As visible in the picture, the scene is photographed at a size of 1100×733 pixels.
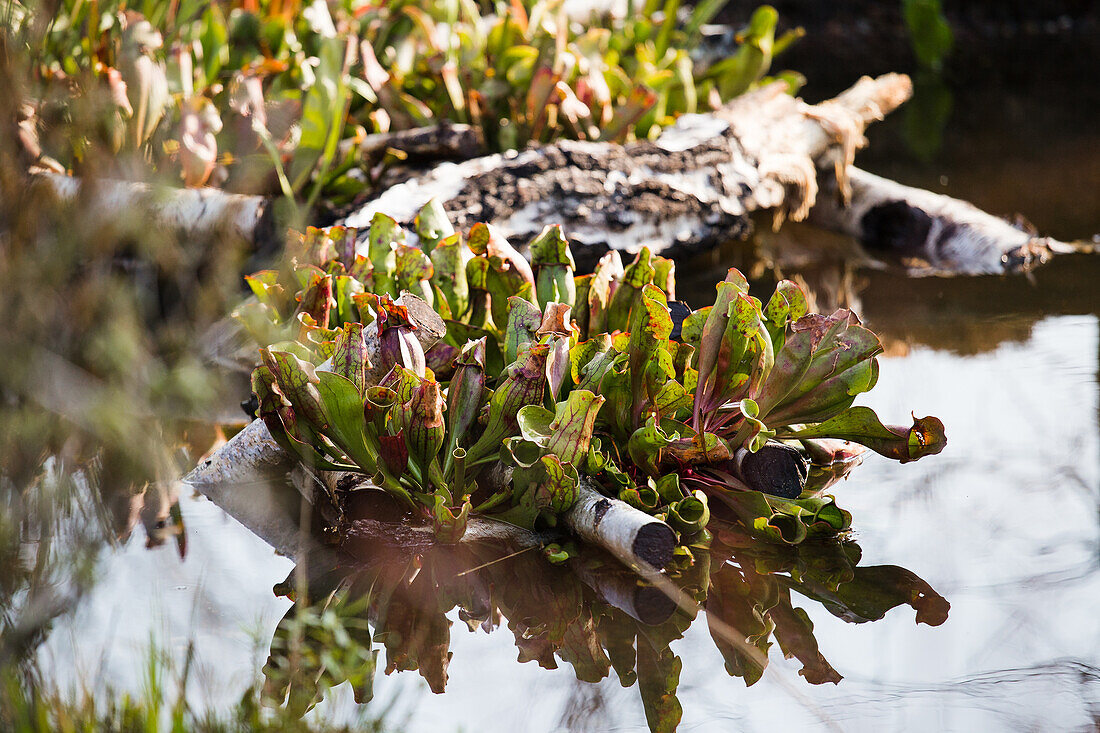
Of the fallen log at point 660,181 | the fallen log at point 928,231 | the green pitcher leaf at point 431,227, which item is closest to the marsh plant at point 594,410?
the green pitcher leaf at point 431,227

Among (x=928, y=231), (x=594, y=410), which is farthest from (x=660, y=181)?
(x=594, y=410)

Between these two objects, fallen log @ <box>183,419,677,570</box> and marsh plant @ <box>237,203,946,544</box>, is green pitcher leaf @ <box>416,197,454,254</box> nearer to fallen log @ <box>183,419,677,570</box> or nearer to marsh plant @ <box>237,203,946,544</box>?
marsh plant @ <box>237,203,946,544</box>

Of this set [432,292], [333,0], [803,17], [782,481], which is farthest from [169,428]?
[803,17]

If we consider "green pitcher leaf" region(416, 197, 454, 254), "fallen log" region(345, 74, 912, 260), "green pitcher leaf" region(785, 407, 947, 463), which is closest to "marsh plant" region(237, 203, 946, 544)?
"green pitcher leaf" region(785, 407, 947, 463)

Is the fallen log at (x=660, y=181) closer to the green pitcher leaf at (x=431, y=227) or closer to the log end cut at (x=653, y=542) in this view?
the green pitcher leaf at (x=431, y=227)

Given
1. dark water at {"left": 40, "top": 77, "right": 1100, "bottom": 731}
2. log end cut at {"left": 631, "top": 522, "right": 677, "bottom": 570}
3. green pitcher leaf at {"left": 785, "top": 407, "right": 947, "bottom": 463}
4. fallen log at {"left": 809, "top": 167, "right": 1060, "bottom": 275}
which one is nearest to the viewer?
dark water at {"left": 40, "top": 77, "right": 1100, "bottom": 731}
